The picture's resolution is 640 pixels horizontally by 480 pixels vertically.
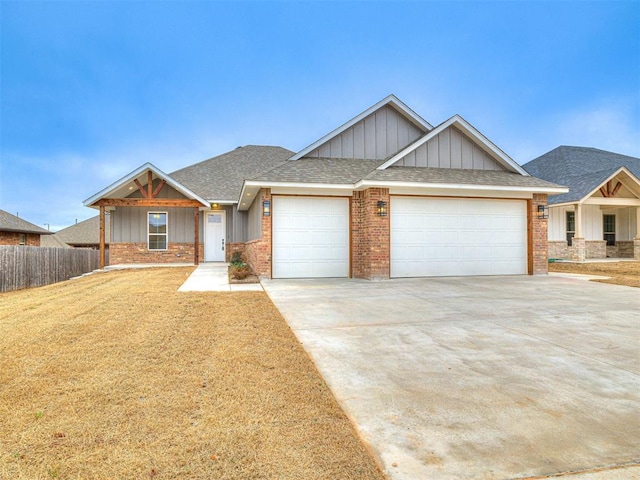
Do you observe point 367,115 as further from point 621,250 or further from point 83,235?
point 83,235

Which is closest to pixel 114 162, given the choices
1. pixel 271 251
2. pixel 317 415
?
pixel 271 251

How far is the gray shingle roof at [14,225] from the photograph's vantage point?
25.7 metres

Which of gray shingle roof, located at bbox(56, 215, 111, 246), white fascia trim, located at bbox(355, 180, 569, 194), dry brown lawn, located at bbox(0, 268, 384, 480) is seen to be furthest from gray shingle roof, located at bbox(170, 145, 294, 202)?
gray shingle roof, located at bbox(56, 215, 111, 246)

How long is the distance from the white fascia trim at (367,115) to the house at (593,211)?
9.65 metres

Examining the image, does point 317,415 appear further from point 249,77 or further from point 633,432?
point 249,77

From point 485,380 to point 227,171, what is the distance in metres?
19.3

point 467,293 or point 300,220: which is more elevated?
point 300,220

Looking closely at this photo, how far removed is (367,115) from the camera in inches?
542

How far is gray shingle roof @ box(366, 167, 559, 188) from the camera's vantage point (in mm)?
11164

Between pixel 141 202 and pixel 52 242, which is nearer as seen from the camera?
pixel 141 202

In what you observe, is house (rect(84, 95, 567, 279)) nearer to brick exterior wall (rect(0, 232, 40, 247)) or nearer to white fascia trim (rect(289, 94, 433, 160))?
white fascia trim (rect(289, 94, 433, 160))

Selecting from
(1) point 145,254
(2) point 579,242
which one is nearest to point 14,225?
(1) point 145,254

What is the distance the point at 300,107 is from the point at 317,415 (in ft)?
95.1

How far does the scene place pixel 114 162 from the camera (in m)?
37.7
